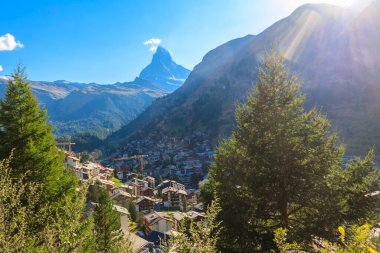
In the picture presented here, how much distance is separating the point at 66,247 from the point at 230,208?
309 inches

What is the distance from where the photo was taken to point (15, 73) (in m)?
14.8

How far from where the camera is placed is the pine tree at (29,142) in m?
12.7

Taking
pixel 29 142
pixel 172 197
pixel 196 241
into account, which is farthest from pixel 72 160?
pixel 196 241

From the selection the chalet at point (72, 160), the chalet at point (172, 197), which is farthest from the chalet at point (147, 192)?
the chalet at point (72, 160)

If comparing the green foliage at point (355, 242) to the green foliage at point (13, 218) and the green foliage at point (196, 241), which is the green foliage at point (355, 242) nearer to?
the green foliage at point (196, 241)

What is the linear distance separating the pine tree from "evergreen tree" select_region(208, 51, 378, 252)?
7.29 meters

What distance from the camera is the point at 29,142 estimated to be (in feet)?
43.0

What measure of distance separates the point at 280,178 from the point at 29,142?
11.1 meters

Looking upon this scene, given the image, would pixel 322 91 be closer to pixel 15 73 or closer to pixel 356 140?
pixel 356 140

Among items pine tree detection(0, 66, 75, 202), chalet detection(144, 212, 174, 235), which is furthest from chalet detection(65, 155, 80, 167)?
pine tree detection(0, 66, 75, 202)

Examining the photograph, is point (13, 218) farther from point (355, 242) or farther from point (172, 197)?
point (172, 197)

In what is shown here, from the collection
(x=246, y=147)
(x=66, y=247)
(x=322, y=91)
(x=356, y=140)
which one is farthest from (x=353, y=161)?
(x=322, y=91)

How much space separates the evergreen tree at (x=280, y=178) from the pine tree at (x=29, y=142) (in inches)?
287

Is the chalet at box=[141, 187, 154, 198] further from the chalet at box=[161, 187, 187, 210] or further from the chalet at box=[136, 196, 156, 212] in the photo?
the chalet at box=[136, 196, 156, 212]
